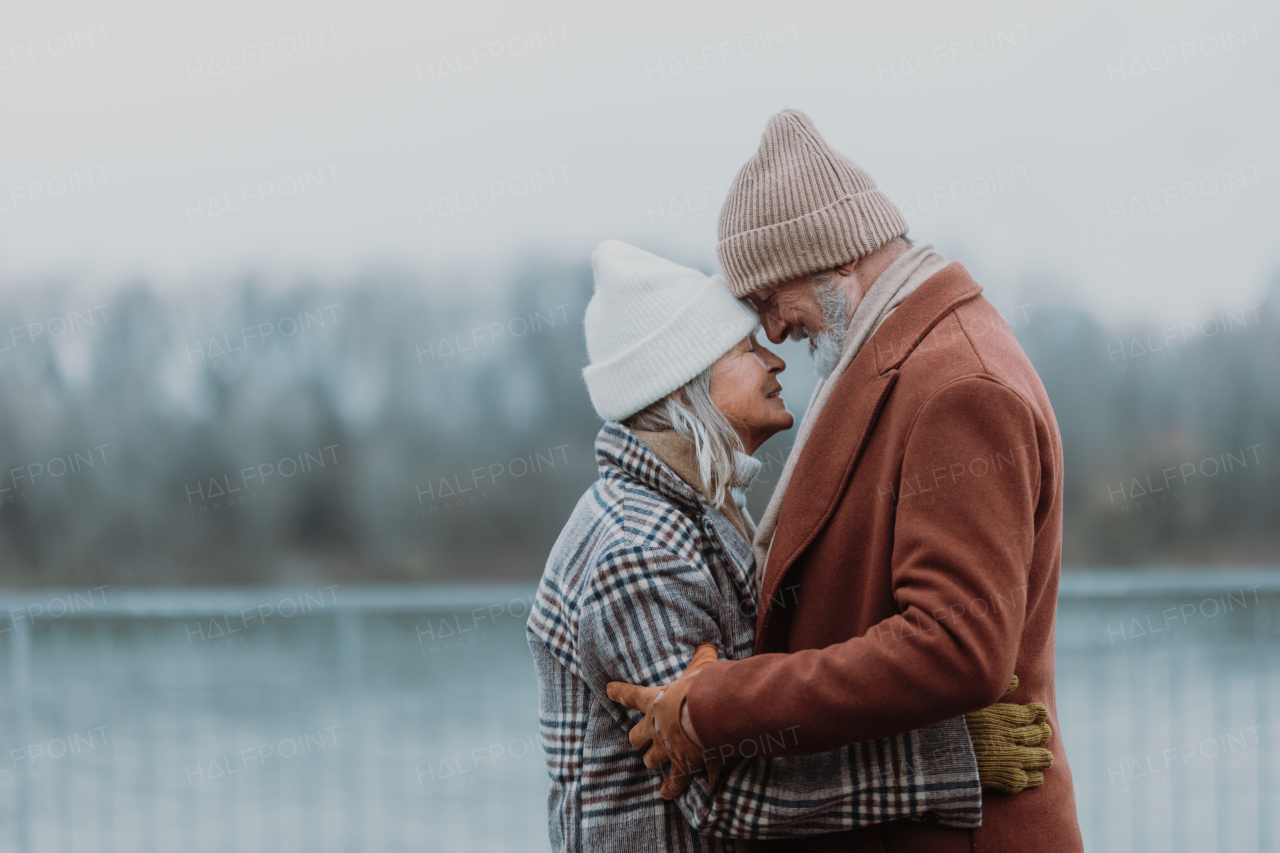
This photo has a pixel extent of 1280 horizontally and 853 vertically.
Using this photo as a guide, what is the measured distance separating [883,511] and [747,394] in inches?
16.6

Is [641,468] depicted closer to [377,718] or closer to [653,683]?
[653,683]

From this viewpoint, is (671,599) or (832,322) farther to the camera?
(832,322)

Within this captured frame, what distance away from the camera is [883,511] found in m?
1.45

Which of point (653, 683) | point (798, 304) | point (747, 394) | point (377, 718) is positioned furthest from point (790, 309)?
point (377, 718)

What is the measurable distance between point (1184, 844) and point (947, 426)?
102 inches

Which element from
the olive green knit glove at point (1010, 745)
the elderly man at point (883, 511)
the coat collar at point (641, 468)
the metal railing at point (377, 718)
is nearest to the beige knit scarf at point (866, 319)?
the elderly man at point (883, 511)

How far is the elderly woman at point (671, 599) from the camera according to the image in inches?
58.1

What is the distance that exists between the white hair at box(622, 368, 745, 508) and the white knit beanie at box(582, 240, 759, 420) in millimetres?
32

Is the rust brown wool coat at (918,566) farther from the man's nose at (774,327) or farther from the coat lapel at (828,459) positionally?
the man's nose at (774,327)

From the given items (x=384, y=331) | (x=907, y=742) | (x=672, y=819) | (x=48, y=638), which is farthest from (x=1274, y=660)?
(x=384, y=331)

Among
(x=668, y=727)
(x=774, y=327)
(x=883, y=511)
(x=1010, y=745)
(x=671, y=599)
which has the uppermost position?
(x=774, y=327)

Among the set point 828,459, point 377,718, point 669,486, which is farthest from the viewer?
point 377,718

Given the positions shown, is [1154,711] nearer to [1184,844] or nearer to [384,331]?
[1184,844]

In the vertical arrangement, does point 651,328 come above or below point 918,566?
above
